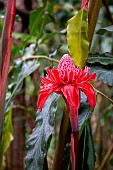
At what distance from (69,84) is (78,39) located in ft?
0.27

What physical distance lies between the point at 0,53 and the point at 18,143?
958 millimetres

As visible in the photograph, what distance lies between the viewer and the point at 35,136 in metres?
0.53

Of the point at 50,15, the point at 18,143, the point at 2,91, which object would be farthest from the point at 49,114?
the point at 18,143

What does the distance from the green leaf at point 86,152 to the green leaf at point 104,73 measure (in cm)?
10

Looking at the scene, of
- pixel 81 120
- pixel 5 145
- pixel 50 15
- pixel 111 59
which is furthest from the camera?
pixel 50 15

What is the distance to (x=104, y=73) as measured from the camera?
Result: 60 centimetres

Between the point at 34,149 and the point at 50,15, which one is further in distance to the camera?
the point at 50,15

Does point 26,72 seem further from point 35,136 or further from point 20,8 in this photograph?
point 20,8

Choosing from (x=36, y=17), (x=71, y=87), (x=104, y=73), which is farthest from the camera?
(x=36, y=17)

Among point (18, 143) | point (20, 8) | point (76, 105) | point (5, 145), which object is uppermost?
point (20, 8)

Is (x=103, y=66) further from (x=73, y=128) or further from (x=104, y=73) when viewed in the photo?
(x=73, y=128)

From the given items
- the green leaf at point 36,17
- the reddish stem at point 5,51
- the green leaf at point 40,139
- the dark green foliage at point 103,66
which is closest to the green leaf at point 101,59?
the dark green foliage at point 103,66

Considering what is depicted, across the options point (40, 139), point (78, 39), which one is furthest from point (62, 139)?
point (78, 39)

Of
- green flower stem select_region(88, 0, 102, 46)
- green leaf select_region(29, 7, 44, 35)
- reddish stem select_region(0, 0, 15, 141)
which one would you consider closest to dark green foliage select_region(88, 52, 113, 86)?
green flower stem select_region(88, 0, 102, 46)
